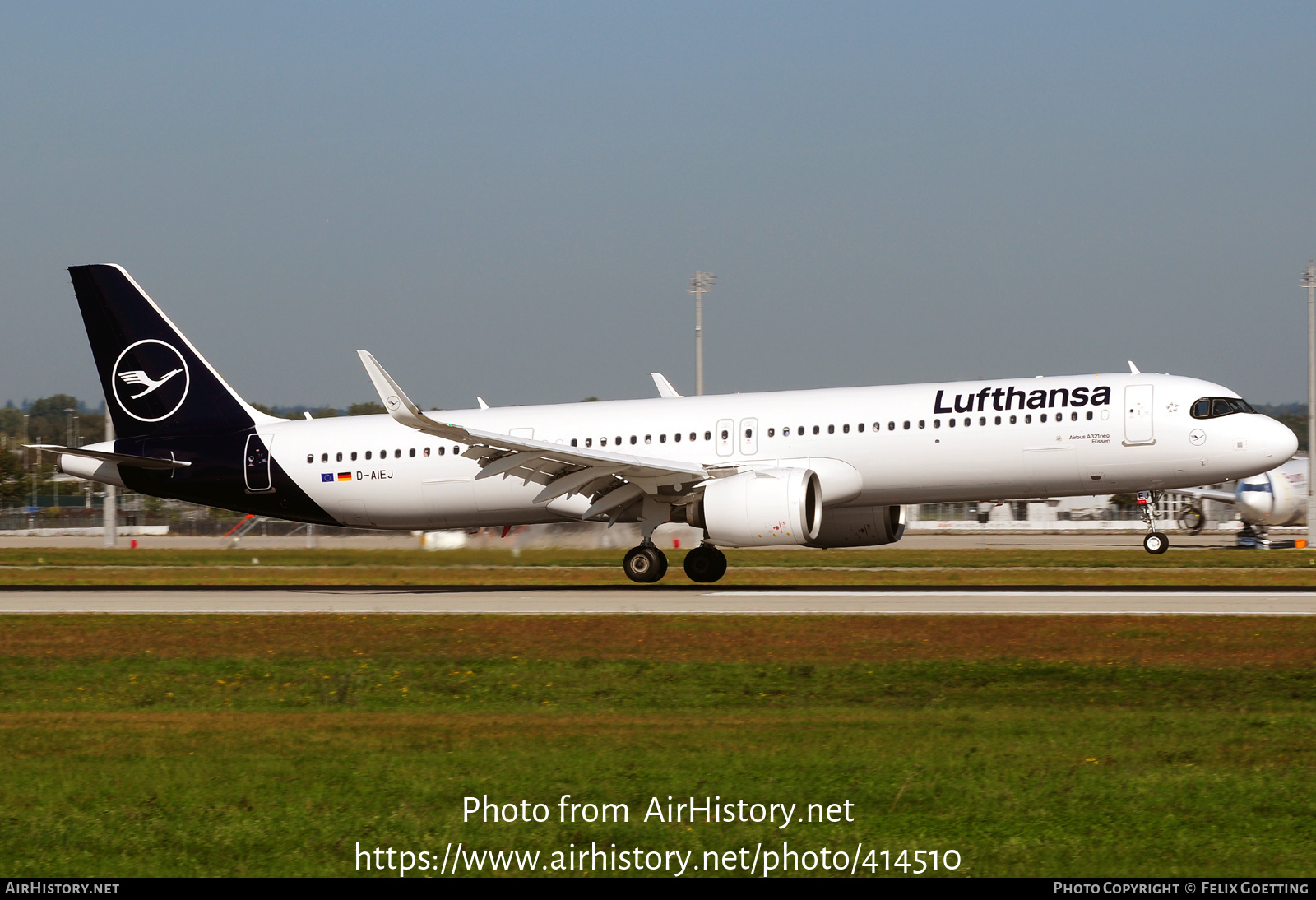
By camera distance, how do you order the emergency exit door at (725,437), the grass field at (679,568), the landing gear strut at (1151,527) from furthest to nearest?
1. the grass field at (679,568)
2. the landing gear strut at (1151,527)
3. the emergency exit door at (725,437)

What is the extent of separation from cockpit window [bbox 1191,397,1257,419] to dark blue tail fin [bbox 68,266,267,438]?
70.2 ft

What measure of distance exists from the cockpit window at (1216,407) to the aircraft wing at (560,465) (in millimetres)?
9456

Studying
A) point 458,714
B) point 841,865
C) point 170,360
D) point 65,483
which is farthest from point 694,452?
point 65,483

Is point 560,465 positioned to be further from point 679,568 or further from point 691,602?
point 679,568

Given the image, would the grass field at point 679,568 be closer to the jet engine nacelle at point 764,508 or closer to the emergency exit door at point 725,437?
the emergency exit door at point 725,437

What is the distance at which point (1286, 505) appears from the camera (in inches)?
2714

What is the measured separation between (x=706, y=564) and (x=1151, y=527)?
36.0 feet

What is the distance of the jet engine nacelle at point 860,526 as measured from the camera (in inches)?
1188

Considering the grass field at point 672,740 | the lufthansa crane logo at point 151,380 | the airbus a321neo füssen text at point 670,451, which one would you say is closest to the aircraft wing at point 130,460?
the airbus a321neo füssen text at point 670,451

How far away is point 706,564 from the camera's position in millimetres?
30344

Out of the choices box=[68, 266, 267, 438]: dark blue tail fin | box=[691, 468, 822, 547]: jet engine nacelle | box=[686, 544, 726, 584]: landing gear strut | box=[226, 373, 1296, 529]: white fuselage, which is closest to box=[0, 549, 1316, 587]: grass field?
box=[686, 544, 726, 584]: landing gear strut

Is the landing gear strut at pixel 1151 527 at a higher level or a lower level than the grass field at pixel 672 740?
higher
